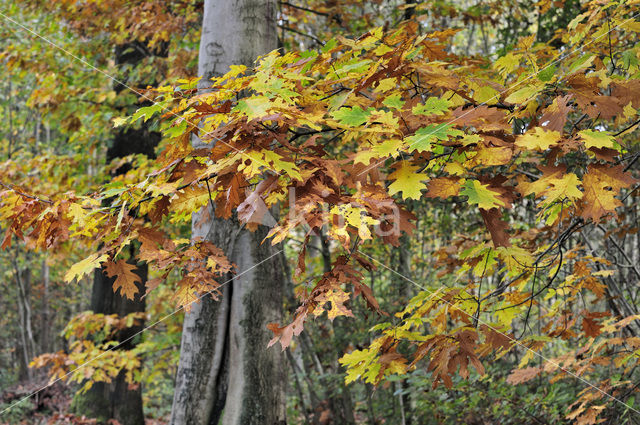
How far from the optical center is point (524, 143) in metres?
1.44

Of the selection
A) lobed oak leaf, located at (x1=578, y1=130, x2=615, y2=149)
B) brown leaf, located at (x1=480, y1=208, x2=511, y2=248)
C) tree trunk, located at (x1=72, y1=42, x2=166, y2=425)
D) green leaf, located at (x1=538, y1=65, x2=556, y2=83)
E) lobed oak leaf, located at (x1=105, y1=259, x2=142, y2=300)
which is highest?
green leaf, located at (x1=538, y1=65, x2=556, y2=83)

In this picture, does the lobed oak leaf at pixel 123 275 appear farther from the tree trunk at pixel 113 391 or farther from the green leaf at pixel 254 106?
the tree trunk at pixel 113 391

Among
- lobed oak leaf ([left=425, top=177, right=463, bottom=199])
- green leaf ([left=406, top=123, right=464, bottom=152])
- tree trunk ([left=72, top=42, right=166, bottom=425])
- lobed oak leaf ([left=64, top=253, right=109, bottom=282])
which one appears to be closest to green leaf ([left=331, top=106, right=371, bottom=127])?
green leaf ([left=406, top=123, right=464, bottom=152])

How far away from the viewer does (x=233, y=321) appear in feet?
9.53

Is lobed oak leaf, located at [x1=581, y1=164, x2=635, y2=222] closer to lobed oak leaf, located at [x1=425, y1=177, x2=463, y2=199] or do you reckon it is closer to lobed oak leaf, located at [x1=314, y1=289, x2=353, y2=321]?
lobed oak leaf, located at [x1=425, y1=177, x2=463, y2=199]

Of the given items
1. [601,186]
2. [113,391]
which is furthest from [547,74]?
[113,391]

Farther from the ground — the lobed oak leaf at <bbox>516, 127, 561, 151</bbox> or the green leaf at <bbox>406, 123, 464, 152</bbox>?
the green leaf at <bbox>406, 123, 464, 152</bbox>

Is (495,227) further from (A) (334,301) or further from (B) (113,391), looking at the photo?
(B) (113,391)

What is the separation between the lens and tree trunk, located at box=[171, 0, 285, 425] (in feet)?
9.30

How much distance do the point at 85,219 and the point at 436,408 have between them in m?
3.81

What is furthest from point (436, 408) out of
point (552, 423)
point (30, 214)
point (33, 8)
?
point (33, 8)

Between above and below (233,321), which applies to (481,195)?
above

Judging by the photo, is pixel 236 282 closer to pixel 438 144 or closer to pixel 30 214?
pixel 30 214

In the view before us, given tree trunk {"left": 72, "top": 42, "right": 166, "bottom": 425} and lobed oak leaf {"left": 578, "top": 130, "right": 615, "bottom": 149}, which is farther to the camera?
tree trunk {"left": 72, "top": 42, "right": 166, "bottom": 425}
